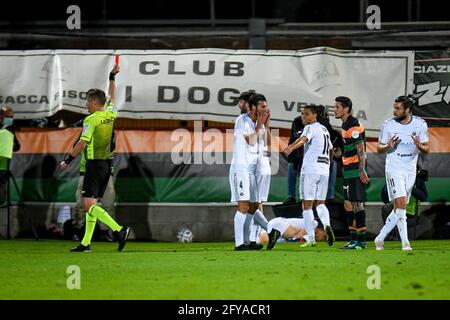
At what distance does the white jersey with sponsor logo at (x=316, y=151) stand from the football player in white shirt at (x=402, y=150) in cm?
142

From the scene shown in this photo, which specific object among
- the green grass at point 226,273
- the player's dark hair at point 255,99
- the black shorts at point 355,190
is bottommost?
the green grass at point 226,273

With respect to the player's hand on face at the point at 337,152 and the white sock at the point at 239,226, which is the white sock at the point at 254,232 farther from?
the player's hand on face at the point at 337,152

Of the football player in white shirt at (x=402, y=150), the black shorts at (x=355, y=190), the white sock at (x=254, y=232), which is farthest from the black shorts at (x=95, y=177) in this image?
the football player in white shirt at (x=402, y=150)

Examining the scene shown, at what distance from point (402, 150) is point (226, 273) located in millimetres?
4502

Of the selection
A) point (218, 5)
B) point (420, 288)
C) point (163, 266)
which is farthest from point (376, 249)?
point (218, 5)

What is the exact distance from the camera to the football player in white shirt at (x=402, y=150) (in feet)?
50.5

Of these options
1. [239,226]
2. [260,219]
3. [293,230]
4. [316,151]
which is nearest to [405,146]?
[316,151]

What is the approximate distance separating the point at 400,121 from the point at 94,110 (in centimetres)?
456

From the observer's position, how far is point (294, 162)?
63.1ft

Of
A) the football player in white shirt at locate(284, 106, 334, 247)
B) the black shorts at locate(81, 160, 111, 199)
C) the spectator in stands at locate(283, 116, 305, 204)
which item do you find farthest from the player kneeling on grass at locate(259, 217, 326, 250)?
the black shorts at locate(81, 160, 111, 199)

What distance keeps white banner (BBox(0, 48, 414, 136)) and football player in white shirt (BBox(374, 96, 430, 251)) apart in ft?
15.9

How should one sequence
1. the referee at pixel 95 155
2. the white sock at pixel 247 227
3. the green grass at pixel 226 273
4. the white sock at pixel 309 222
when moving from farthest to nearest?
the white sock at pixel 309 222 → the white sock at pixel 247 227 → the referee at pixel 95 155 → the green grass at pixel 226 273

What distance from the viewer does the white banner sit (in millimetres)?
20438
